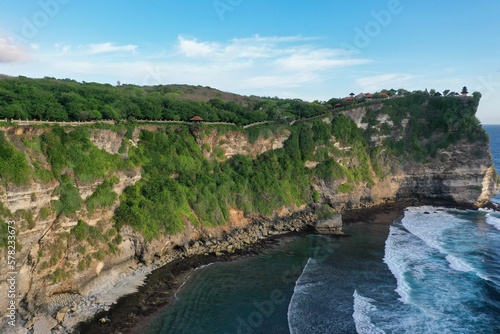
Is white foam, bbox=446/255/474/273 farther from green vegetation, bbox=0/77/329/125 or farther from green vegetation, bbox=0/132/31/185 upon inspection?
green vegetation, bbox=0/132/31/185

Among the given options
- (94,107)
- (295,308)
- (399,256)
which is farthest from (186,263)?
(399,256)

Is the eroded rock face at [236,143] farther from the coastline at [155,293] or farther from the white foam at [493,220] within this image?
the white foam at [493,220]

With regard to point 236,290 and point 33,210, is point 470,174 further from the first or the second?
point 33,210

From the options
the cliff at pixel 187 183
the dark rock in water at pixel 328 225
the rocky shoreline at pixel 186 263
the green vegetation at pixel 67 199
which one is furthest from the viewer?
the dark rock in water at pixel 328 225

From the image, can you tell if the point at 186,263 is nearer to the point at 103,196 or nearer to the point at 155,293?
the point at 155,293

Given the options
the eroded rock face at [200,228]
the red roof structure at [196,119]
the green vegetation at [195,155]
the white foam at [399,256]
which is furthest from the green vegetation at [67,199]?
the white foam at [399,256]
